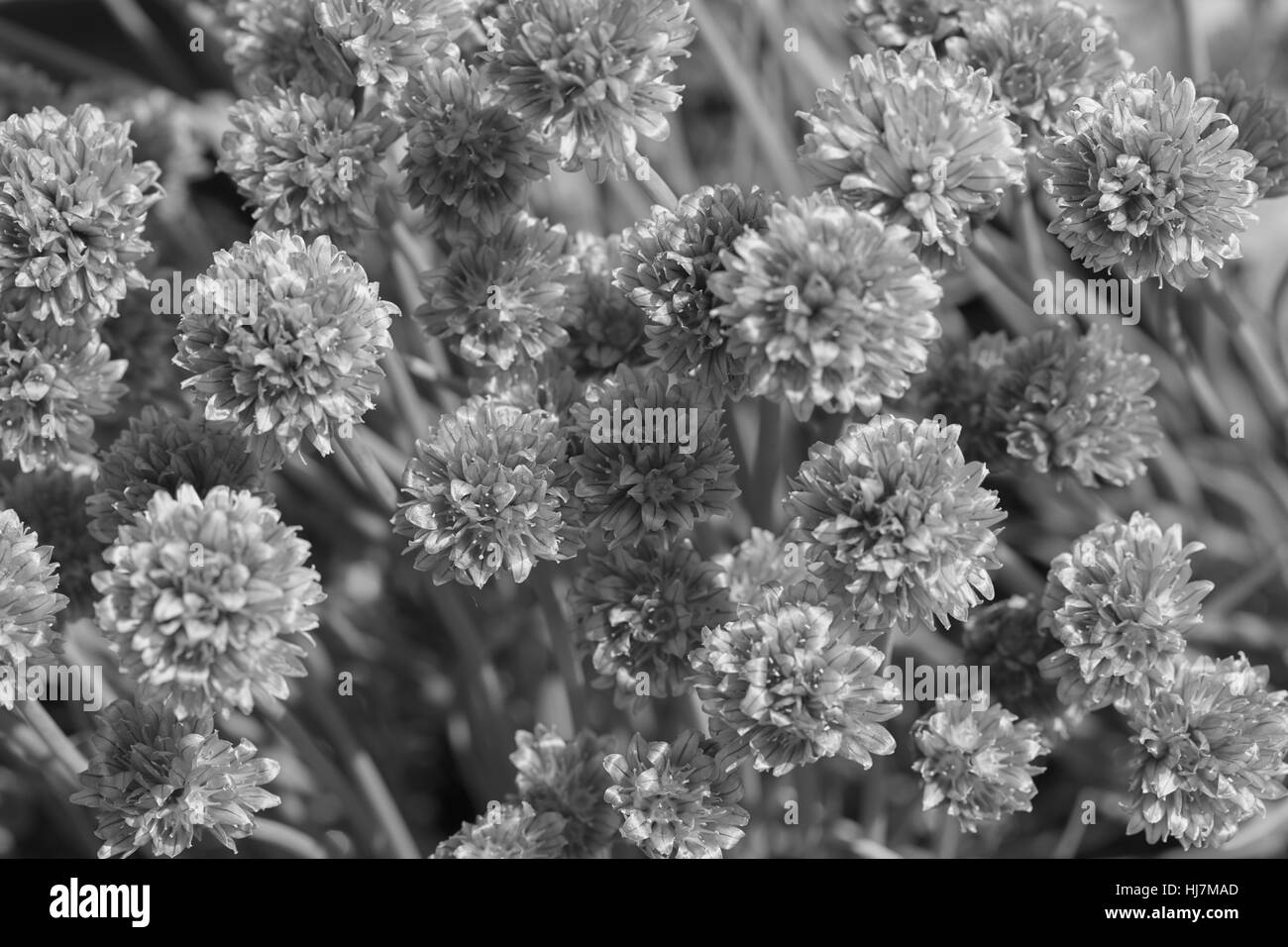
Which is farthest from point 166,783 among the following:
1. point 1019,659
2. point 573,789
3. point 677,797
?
point 1019,659

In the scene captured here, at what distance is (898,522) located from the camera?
1347 millimetres

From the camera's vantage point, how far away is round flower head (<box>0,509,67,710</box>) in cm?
143

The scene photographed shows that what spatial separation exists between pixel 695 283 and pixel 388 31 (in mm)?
528

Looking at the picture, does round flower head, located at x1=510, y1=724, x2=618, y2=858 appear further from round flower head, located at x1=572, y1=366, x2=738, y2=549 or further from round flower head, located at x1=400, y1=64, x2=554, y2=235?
round flower head, located at x1=400, y1=64, x2=554, y2=235

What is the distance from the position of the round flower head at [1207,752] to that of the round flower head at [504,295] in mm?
944

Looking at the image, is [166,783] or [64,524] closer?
[166,783]

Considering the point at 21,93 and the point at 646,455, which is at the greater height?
the point at 21,93

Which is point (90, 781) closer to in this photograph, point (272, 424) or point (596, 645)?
point (272, 424)

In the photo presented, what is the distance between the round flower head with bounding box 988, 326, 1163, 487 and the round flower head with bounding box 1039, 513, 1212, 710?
5.8 inches

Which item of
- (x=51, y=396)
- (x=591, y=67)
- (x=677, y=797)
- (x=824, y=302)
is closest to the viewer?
(x=824, y=302)

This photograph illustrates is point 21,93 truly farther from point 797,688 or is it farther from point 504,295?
point 797,688

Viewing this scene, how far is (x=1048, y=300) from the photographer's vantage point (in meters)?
1.78

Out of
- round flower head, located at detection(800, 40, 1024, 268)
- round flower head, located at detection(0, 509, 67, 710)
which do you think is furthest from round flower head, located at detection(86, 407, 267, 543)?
round flower head, located at detection(800, 40, 1024, 268)

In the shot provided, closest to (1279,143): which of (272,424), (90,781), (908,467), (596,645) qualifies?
(908,467)
